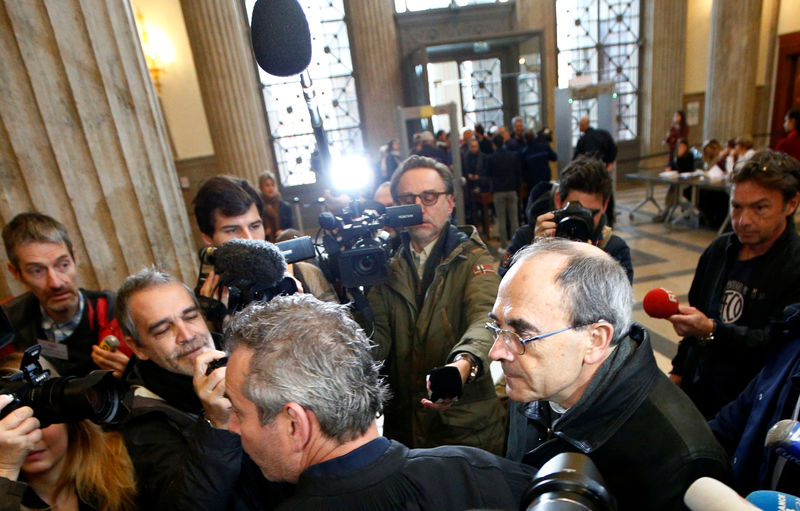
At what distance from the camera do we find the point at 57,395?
1.02 meters

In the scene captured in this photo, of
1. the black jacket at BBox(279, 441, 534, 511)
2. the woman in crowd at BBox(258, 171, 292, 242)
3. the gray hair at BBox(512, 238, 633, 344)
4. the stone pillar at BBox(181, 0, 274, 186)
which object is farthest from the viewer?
the stone pillar at BBox(181, 0, 274, 186)

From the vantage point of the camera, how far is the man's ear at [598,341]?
1.07 meters

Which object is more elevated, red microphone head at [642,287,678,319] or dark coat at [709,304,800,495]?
red microphone head at [642,287,678,319]

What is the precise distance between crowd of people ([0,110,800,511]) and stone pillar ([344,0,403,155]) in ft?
27.6

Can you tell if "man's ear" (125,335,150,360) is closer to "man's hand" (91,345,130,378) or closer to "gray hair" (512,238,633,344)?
"man's hand" (91,345,130,378)

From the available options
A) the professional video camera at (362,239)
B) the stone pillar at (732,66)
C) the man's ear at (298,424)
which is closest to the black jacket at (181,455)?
the man's ear at (298,424)

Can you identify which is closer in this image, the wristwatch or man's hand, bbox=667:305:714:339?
the wristwatch

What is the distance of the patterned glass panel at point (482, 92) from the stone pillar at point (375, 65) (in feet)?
5.15

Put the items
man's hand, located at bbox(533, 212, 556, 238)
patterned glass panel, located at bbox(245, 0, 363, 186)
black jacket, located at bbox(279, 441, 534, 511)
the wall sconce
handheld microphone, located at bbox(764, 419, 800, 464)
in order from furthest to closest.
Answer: patterned glass panel, located at bbox(245, 0, 363, 186) → the wall sconce → man's hand, located at bbox(533, 212, 556, 238) → black jacket, located at bbox(279, 441, 534, 511) → handheld microphone, located at bbox(764, 419, 800, 464)

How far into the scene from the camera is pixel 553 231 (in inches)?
72.1

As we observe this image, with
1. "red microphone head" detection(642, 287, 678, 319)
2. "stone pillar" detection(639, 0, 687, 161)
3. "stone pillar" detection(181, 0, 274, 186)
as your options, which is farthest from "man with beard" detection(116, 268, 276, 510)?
"stone pillar" detection(639, 0, 687, 161)

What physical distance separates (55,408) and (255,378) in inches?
20.1

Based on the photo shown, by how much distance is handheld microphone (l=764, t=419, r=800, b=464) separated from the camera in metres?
0.56

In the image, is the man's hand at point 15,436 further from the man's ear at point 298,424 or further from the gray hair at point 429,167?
the gray hair at point 429,167
